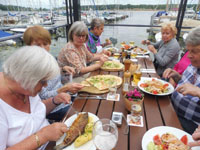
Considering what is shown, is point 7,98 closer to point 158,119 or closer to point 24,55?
point 24,55

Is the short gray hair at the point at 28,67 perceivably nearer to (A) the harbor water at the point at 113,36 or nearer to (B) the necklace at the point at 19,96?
(B) the necklace at the point at 19,96

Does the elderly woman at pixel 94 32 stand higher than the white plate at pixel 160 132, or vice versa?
the elderly woman at pixel 94 32

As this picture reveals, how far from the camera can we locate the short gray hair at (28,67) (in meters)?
0.82

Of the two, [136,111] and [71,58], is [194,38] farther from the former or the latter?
[71,58]

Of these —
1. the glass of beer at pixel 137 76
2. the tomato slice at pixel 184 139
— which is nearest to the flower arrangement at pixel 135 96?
the tomato slice at pixel 184 139

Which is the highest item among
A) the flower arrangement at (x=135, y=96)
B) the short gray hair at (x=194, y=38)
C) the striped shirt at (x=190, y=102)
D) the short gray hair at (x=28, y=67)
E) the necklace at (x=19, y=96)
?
the short gray hair at (x=194, y=38)

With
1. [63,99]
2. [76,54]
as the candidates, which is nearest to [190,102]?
[63,99]

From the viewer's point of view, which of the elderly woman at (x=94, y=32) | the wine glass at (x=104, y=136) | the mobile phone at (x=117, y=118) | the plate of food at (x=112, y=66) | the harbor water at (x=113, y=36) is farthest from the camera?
the harbor water at (x=113, y=36)

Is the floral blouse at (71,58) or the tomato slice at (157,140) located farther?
the floral blouse at (71,58)

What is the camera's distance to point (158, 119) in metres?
1.15

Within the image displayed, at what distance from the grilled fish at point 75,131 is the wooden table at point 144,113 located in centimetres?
11

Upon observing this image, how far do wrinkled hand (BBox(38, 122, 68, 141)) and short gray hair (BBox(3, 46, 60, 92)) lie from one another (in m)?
0.30

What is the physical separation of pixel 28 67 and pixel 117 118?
2.48 ft

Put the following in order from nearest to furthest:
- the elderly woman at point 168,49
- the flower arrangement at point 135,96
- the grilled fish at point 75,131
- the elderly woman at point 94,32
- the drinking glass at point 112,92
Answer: the grilled fish at point 75,131 → the flower arrangement at point 135,96 → the drinking glass at point 112,92 → the elderly woman at point 168,49 → the elderly woman at point 94,32
